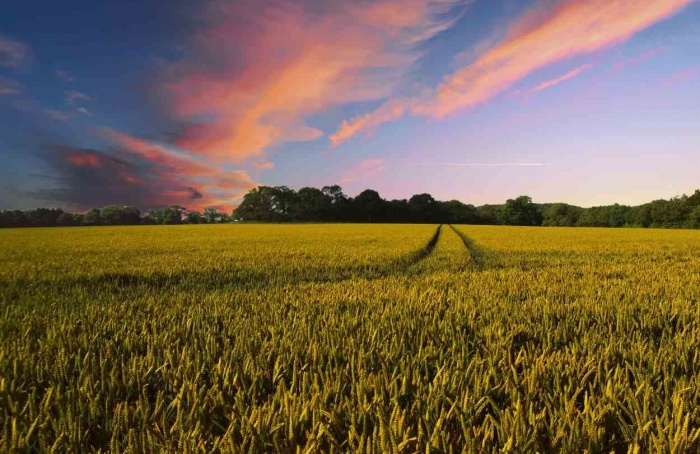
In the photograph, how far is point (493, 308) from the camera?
4.13 meters

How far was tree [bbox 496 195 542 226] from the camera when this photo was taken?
140500 mm

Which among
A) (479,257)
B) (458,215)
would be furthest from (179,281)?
(458,215)

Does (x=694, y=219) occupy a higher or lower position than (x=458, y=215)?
lower

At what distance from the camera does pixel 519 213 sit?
14100cm

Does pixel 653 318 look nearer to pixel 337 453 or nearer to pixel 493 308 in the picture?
pixel 493 308

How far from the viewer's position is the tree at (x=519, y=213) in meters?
140

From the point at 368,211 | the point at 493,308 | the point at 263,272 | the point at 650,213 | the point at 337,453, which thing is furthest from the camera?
the point at 368,211

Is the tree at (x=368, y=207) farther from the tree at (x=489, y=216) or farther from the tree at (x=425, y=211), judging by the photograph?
the tree at (x=489, y=216)

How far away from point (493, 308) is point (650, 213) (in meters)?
144

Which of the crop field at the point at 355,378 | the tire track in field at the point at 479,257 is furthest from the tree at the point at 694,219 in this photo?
the crop field at the point at 355,378

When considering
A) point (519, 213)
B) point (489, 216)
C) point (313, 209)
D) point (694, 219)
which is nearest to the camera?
point (694, 219)

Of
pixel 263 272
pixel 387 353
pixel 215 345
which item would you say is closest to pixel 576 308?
pixel 387 353

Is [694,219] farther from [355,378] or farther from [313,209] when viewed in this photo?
[355,378]

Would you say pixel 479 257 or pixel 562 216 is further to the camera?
pixel 562 216
